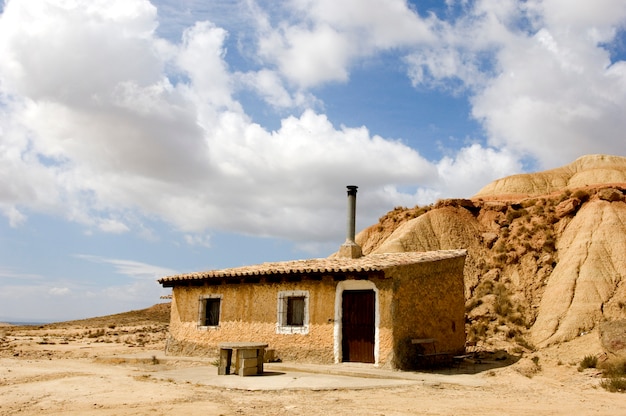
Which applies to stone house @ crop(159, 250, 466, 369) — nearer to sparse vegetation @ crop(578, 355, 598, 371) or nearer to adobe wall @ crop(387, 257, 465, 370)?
adobe wall @ crop(387, 257, 465, 370)

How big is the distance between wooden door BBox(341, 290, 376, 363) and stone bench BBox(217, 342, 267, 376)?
9.69 ft

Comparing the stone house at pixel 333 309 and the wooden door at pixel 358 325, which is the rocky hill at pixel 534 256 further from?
the wooden door at pixel 358 325

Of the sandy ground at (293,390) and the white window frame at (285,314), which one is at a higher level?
the white window frame at (285,314)

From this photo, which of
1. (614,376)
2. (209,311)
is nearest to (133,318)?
(209,311)

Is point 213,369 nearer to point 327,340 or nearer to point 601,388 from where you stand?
point 327,340

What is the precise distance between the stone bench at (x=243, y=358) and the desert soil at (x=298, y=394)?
85cm

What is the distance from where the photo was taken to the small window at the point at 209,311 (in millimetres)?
19062

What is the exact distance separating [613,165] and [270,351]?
5313 cm

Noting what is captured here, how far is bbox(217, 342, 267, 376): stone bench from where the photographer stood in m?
14.0

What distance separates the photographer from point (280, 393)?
11438 millimetres

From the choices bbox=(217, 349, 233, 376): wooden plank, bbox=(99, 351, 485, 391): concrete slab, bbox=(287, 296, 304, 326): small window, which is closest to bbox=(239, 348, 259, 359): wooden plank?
bbox=(217, 349, 233, 376): wooden plank

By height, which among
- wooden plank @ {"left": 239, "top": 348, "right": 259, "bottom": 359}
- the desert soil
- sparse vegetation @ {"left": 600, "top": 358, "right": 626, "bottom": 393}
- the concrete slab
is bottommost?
the desert soil

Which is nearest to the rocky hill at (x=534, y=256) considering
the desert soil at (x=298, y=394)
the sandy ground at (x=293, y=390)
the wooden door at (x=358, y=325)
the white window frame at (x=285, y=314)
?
the desert soil at (x=298, y=394)

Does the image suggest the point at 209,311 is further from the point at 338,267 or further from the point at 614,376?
the point at 614,376
